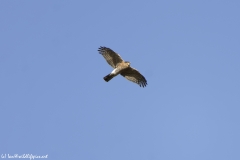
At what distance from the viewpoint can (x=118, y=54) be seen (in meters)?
20.1

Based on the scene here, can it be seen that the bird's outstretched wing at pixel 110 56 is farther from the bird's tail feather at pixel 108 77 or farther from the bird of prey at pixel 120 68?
the bird's tail feather at pixel 108 77

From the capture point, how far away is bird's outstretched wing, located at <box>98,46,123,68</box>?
20.2 m

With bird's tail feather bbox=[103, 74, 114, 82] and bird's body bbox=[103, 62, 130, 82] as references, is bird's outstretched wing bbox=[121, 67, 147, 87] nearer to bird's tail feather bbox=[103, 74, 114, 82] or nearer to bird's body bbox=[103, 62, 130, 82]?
bird's body bbox=[103, 62, 130, 82]

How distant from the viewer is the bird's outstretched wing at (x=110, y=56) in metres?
20.2

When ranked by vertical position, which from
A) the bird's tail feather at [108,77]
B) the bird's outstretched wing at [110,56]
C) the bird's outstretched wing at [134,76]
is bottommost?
the bird's tail feather at [108,77]

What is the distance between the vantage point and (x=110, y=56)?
2042 cm

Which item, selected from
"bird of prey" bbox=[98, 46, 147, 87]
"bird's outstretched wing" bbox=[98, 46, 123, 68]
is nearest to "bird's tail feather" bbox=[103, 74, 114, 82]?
"bird of prey" bbox=[98, 46, 147, 87]

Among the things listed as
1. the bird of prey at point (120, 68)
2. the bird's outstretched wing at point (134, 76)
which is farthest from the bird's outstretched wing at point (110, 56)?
the bird's outstretched wing at point (134, 76)

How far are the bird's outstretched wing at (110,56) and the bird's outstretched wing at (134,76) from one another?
0.62m

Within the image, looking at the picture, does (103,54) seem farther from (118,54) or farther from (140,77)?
(140,77)

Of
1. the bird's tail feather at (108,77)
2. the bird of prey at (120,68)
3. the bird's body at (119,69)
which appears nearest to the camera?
the bird's tail feather at (108,77)

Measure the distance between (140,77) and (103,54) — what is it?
2.21m

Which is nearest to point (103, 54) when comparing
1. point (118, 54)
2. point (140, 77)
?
point (118, 54)

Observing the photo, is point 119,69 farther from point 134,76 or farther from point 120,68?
point 134,76
